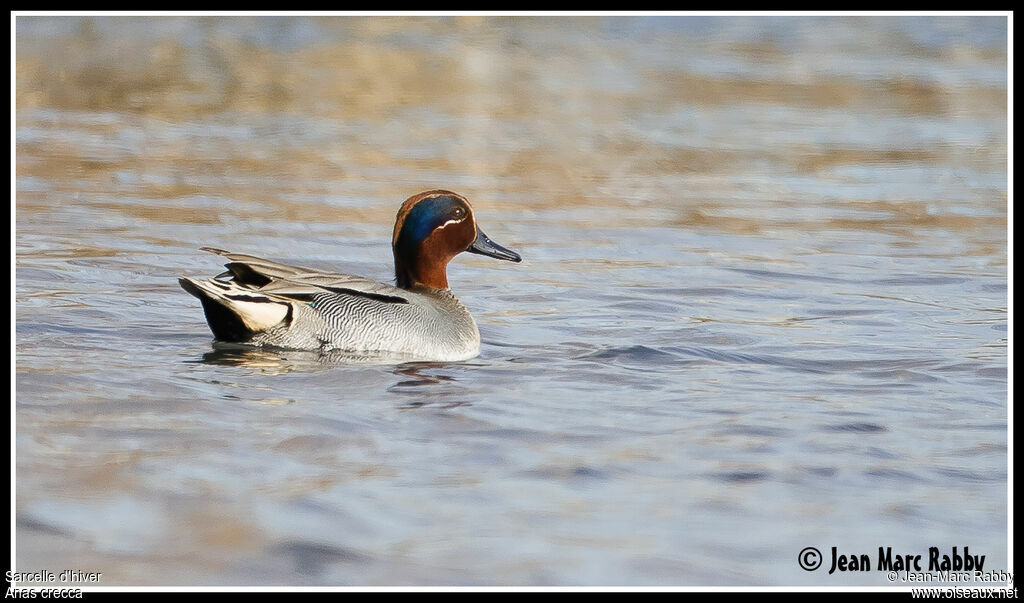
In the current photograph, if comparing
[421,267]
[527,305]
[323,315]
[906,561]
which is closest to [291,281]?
[323,315]

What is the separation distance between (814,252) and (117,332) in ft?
16.9

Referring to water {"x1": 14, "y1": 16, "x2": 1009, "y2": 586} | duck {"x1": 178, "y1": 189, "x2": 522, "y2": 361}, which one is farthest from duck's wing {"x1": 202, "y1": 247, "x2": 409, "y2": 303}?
water {"x1": 14, "y1": 16, "x2": 1009, "y2": 586}

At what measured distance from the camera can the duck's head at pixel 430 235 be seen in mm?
8422

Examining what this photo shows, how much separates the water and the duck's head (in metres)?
0.49

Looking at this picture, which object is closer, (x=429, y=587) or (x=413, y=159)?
(x=429, y=587)

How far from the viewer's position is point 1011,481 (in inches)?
238

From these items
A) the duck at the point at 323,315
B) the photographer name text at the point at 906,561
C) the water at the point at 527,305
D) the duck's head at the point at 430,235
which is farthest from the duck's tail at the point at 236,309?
the photographer name text at the point at 906,561

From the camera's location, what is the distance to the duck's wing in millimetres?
7746

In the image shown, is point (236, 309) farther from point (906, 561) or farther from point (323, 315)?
point (906, 561)

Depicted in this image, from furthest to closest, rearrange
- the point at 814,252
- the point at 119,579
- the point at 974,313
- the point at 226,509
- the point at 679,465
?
the point at 814,252, the point at 974,313, the point at 679,465, the point at 226,509, the point at 119,579

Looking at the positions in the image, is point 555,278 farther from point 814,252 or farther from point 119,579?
point 119,579

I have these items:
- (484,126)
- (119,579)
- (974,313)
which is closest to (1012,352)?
(974,313)

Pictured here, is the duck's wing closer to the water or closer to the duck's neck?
the water

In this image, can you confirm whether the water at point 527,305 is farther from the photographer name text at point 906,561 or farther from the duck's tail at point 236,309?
the duck's tail at point 236,309
